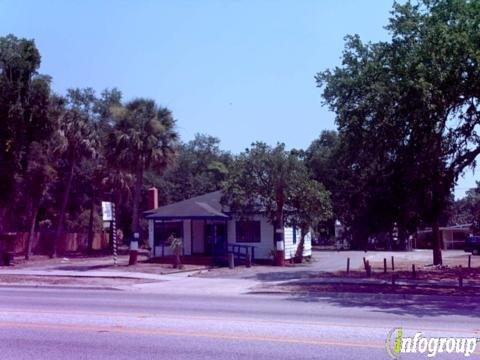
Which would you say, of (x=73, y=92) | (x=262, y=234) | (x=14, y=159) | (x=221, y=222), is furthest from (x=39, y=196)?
(x=73, y=92)

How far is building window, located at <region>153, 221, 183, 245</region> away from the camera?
38500mm

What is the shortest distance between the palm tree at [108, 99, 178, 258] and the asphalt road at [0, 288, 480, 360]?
54.6 feet

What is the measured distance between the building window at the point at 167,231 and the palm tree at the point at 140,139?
450 centimetres

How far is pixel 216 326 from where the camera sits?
11.6m

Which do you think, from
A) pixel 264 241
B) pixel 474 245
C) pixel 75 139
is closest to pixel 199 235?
pixel 264 241

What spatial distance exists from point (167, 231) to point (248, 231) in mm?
5361

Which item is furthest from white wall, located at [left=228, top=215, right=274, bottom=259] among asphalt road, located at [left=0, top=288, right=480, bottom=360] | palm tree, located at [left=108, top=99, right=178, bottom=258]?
asphalt road, located at [left=0, top=288, right=480, bottom=360]

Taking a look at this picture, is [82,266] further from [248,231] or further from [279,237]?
[279,237]

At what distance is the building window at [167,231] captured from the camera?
1516 inches

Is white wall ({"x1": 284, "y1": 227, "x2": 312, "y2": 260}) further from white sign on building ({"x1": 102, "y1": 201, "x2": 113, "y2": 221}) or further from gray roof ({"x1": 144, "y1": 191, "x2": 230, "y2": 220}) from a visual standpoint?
white sign on building ({"x1": 102, "y1": 201, "x2": 113, "y2": 221})

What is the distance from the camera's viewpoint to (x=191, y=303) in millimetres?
16375

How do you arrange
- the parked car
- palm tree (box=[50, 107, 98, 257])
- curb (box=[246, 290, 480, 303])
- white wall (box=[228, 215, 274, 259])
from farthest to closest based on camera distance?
the parked car → palm tree (box=[50, 107, 98, 257]) → white wall (box=[228, 215, 274, 259]) → curb (box=[246, 290, 480, 303])

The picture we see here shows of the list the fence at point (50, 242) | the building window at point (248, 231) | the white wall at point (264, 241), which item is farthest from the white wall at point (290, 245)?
the fence at point (50, 242)

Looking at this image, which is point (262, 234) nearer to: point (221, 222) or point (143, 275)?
point (221, 222)
